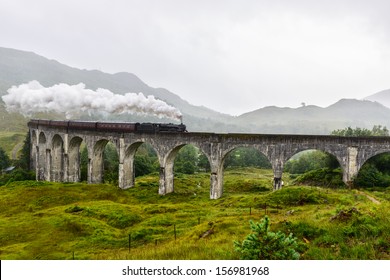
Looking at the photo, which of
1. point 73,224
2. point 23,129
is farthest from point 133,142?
point 23,129

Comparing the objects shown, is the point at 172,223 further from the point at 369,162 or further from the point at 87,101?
the point at 87,101

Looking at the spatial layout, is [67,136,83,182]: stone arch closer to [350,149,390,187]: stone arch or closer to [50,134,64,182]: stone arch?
[50,134,64,182]: stone arch

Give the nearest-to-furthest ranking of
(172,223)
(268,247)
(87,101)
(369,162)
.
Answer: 1. (268,247)
2. (172,223)
3. (369,162)
4. (87,101)

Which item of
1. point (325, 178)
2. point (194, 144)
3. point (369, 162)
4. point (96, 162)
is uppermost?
point (194, 144)

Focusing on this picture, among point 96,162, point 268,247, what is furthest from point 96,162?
point 268,247

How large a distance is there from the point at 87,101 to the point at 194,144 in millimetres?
43779

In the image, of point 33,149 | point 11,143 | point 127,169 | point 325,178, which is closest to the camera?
point 325,178

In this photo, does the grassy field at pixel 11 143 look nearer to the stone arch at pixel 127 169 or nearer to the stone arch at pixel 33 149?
the stone arch at pixel 33 149

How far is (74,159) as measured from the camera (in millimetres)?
53344

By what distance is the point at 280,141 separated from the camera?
33.3 metres

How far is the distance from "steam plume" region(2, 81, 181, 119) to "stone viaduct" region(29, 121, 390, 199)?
1265 centimetres

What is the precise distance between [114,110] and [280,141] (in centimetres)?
4109

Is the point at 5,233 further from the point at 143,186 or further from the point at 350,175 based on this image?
the point at 350,175

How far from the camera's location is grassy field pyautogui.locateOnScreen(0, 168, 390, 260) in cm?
1091
